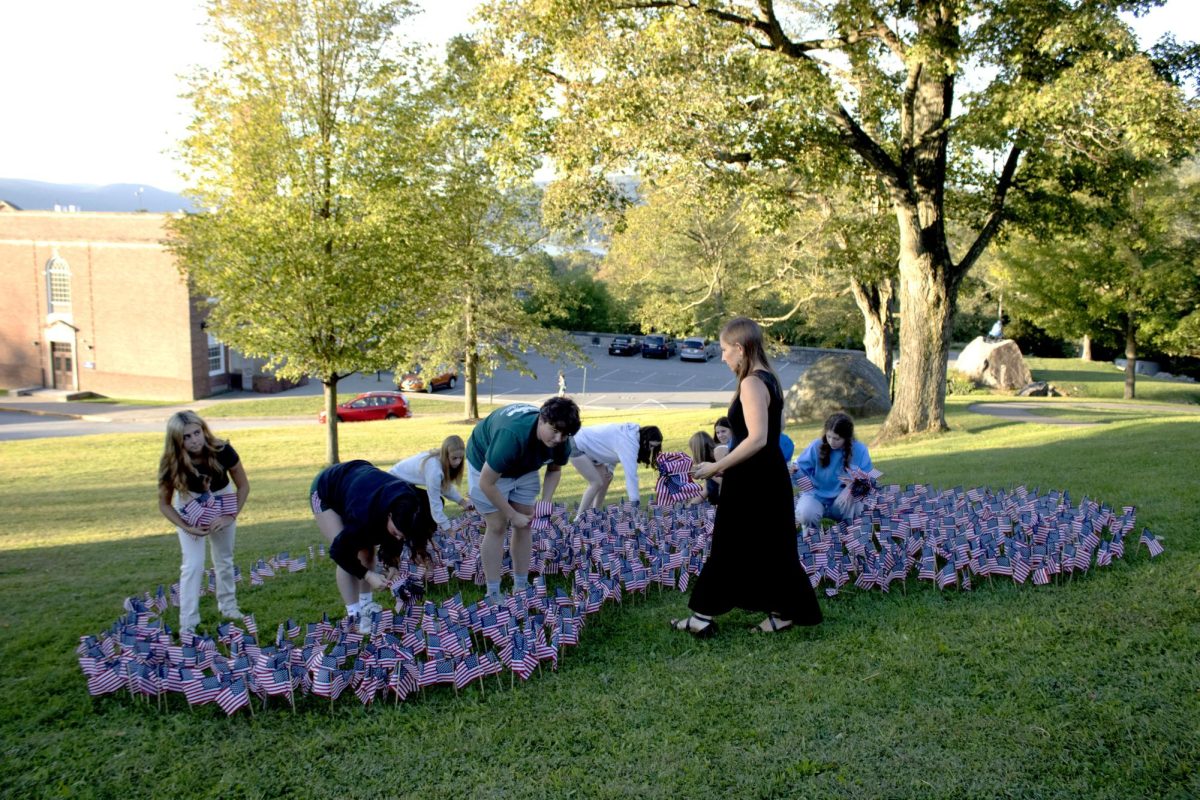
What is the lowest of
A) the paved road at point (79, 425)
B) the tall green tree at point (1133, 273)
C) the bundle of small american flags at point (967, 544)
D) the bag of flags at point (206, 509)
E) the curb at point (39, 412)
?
the paved road at point (79, 425)

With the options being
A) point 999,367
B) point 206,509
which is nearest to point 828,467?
point 206,509

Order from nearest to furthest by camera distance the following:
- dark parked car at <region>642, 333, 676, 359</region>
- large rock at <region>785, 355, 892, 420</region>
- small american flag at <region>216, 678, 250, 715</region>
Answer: small american flag at <region>216, 678, 250, 715</region>, large rock at <region>785, 355, 892, 420</region>, dark parked car at <region>642, 333, 676, 359</region>

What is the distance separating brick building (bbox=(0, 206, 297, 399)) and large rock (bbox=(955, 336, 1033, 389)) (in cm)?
3408

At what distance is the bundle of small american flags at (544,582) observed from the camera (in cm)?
512

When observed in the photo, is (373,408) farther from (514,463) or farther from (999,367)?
(514,463)

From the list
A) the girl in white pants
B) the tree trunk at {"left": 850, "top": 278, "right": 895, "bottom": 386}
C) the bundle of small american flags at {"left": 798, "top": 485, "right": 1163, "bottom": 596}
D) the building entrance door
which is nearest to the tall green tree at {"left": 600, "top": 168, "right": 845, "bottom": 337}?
the tree trunk at {"left": 850, "top": 278, "right": 895, "bottom": 386}

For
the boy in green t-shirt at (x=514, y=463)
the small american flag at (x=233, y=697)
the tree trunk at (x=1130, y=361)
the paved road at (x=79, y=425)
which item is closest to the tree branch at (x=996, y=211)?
the boy in green t-shirt at (x=514, y=463)

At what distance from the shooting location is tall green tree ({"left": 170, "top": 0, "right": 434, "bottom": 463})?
17.3m

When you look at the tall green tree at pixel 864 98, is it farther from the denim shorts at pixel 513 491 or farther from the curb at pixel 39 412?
the curb at pixel 39 412

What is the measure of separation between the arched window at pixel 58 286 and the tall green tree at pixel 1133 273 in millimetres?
44181

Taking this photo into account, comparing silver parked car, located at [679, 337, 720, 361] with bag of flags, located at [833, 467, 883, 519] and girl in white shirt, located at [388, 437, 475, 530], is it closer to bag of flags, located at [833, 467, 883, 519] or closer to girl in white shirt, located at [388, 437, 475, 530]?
bag of flags, located at [833, 467, 883, 519]

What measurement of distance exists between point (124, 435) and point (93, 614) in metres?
22.9

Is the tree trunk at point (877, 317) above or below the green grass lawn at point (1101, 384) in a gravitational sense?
above

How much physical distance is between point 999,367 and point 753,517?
32970 mm
